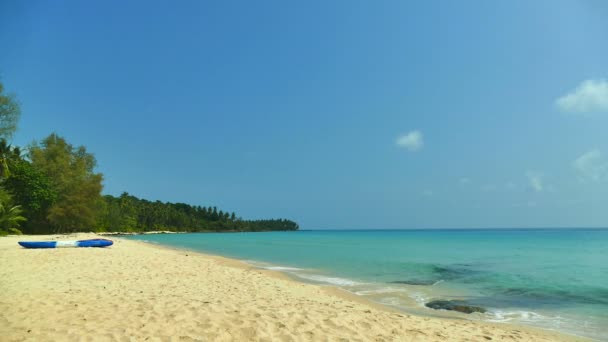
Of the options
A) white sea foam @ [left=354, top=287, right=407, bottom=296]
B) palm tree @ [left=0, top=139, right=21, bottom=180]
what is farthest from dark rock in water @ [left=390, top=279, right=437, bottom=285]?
palm tree @ [left=0, top=139, right=21, bottom=180]

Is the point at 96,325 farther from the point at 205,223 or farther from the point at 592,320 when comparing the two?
the point at 205,223

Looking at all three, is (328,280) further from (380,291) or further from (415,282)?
(415,282)

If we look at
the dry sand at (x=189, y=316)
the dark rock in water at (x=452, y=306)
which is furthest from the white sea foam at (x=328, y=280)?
the dark rock in water at (x=452, y=306)

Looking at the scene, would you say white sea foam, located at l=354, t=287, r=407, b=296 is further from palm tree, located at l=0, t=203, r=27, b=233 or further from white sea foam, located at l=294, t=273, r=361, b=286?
→ palm tree, located at l=0, t=203, r=27, b=233

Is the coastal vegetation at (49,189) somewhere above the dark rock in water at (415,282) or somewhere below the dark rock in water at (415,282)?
above

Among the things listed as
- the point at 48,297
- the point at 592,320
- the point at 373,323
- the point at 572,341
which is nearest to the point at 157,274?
the point at 48,297

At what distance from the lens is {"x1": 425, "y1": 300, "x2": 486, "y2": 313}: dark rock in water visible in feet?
33.8

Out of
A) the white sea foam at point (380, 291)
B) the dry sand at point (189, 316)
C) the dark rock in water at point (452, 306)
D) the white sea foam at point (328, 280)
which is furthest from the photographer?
the white sea foam at point (328, 280)

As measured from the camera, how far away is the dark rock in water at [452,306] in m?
10.3

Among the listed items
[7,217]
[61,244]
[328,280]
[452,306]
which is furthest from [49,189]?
[452,306]

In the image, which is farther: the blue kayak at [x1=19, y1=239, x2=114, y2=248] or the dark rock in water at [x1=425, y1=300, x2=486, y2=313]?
the blue kayak at [x1=19, y1=239, x2=114, y2=248]

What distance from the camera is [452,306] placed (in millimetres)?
10664

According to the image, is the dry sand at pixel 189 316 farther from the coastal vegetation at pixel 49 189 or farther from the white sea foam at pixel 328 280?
the coastal vegetation at pixel 49 189

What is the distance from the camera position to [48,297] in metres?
7.88
